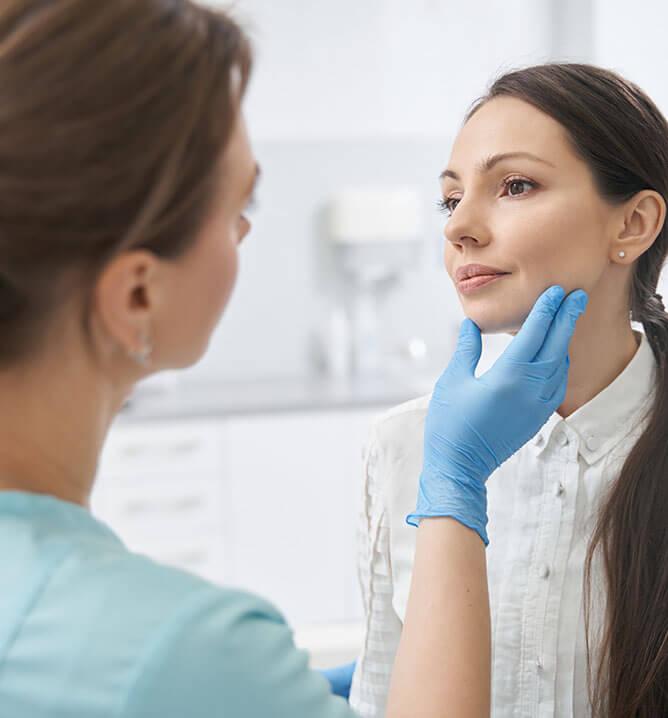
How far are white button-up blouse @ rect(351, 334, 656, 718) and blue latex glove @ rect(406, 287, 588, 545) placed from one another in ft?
0.43

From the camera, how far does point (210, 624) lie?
656 millimetres

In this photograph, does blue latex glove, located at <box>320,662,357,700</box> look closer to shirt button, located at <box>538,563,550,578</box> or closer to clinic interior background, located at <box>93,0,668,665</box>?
shirt button, located at <box>538,563,550,578</box>

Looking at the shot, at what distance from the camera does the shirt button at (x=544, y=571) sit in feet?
4.03

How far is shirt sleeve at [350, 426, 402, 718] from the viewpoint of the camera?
52.0 inches

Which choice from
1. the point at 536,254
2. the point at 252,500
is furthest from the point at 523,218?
the point at 252,500

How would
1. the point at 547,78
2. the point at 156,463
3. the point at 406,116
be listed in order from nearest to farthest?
1. the point at 547,78
2. the point at 156,463
3. the point at 406,116

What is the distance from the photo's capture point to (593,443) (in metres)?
1.27

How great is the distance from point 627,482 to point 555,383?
6.3 inches

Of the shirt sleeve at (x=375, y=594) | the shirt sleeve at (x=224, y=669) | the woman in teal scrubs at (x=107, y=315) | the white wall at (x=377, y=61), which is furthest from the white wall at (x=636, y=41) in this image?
the shirt sleeve at (x=224, y=669)

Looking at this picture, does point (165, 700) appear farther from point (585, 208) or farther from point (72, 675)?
point (585, 208)

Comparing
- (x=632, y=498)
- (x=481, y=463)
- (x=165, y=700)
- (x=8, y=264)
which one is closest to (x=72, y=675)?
(x=165, y=700)

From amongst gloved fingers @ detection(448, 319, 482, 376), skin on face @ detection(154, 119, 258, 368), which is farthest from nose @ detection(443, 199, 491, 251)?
skin on face @ detection(154, 119, 258, 368)

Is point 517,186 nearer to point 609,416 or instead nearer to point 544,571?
point 609,416

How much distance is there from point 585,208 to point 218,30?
65 cm
